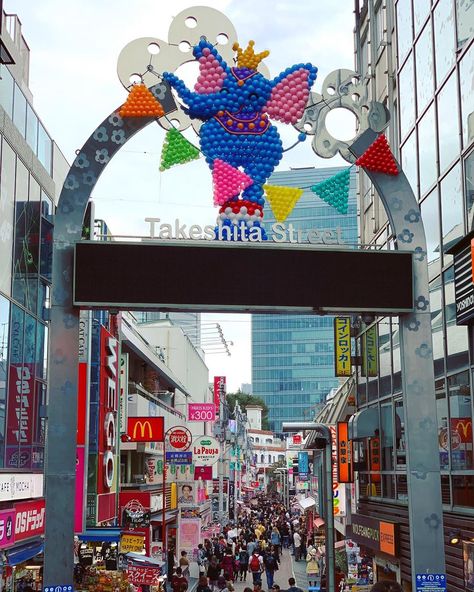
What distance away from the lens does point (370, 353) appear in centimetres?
2525

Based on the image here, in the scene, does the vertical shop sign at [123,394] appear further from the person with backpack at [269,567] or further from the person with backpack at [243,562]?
the person with backpack at [243,562]

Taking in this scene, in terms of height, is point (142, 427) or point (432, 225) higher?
point (432, 225)

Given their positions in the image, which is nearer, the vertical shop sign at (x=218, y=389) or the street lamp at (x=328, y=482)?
the street lamp at (x=328, y=482)

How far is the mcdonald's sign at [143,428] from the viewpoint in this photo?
1224 inches

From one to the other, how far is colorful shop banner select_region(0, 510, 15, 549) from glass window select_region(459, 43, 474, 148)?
35.8 ft

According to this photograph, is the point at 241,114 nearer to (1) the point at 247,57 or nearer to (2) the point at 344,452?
(1) the point at 247,57

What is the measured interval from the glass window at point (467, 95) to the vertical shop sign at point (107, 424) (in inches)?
490

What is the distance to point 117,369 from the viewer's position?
26406mm

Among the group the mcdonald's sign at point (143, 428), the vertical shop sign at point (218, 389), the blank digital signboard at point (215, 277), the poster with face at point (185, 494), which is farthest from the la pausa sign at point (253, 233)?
the vertical shop sign at point (218, 389)

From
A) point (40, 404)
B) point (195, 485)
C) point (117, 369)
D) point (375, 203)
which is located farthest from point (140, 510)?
point (195, 485)

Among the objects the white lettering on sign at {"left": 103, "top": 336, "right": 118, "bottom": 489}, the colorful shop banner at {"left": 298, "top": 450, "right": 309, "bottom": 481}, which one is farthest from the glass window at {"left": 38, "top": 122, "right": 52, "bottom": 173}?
the colorful shop banner at {"left": 298, "top": 450, "right": 309, "bottom": 481}

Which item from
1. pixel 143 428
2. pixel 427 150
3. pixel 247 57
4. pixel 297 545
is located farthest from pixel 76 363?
pixel 297 545

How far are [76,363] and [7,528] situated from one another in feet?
17.3

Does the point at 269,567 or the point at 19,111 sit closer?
the point at 19,111
